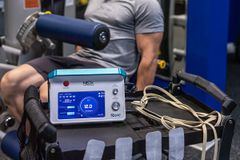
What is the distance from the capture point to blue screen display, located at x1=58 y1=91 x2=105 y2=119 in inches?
48.8

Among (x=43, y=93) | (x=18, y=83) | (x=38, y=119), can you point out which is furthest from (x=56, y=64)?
(x=38, y=119)

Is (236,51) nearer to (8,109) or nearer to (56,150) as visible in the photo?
(8,109)

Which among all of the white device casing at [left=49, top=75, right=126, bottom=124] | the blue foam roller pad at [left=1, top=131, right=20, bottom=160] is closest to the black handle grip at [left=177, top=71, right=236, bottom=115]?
the white device casing at [left=49, top=75, right=126, bottom=124]

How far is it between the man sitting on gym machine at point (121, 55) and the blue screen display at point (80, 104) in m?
0.75

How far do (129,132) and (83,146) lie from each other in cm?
15

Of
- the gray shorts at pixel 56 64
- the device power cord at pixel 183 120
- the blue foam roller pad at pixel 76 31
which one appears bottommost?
the gray shorts at pixel 56 64

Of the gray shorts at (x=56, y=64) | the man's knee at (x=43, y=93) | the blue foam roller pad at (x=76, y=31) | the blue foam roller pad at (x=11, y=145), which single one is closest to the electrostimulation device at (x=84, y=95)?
the blue foam roller pad at (x=76, y=31)

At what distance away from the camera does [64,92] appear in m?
1.24

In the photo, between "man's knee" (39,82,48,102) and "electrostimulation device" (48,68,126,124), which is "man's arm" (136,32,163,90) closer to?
"man's knee" (39,82,48,102)

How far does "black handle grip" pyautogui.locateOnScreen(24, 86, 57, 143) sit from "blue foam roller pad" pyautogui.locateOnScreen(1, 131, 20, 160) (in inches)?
21.7

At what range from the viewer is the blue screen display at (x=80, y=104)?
1238 mm

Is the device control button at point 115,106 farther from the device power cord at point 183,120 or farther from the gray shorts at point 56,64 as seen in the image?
the gray shorts at point 56,64

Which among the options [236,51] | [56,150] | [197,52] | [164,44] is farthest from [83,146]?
[236,51]

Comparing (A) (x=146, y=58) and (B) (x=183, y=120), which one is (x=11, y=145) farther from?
(B) (x=183, y=120)
